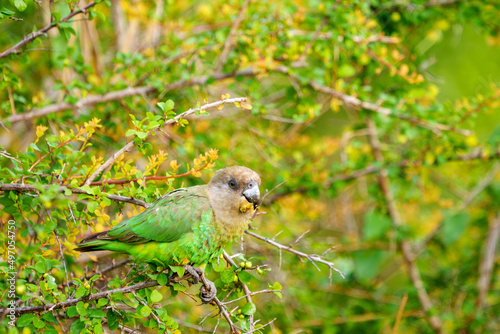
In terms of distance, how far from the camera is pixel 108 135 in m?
3.79

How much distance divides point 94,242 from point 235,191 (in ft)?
2.78

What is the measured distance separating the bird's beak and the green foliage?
0.32 m

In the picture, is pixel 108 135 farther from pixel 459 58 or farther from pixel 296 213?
pixel 459 58

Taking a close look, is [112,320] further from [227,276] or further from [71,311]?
[227,276]

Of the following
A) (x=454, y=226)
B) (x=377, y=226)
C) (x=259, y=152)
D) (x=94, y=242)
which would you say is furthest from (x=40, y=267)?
(x=454, y=226)

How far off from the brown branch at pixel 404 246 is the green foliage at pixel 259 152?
2 cm

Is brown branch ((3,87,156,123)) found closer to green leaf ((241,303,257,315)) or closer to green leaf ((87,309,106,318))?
green leaf ((87,309,106,318))

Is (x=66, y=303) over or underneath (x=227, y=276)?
over

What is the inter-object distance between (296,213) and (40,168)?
3058mm

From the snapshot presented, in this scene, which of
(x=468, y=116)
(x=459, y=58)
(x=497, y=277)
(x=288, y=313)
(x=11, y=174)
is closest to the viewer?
(x=11, y=174)

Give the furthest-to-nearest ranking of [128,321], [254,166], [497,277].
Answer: [497,277], [254,166], [128,321]

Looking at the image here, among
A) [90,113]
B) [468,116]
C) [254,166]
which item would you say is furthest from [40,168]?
[468,116]

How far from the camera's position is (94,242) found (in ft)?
8.20

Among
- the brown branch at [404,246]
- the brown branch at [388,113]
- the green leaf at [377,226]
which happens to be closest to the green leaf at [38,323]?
the brown branch at [388,113]
